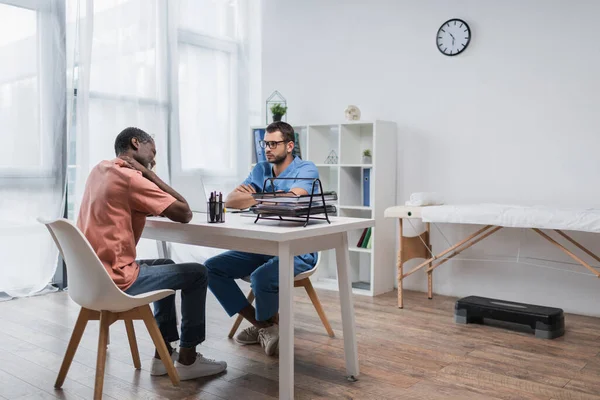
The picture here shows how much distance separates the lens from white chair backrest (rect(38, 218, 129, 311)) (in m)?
2.11

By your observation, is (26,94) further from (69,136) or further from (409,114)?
(409,114)

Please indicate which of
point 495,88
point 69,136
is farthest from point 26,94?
point 495,88

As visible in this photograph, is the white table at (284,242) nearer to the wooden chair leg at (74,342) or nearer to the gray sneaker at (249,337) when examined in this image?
the wooden chair leg at (74,342)

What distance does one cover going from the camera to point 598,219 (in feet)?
10.1

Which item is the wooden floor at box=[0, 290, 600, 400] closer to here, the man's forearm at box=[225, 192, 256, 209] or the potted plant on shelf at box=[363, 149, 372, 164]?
the man's forearm at box=[225, 192, 256, 209]

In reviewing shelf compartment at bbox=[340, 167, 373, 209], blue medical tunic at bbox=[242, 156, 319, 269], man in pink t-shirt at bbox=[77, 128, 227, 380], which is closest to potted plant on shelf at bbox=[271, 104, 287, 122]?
shelf compartment at bbox=[340, 167, 373, 209]

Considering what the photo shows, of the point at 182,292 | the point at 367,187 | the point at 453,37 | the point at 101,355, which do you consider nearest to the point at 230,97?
the point at 367,187

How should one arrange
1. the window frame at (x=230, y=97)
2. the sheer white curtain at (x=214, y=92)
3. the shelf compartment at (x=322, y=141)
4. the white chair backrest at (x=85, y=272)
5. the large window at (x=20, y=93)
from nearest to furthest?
the white chair backrest at (x=85, y=272), the large window at (x=20, y=93), the shelf compartment at (x=322, y=141), the window frame at (x=230, y=97), the sheer white curtain at (x=214, y=92)

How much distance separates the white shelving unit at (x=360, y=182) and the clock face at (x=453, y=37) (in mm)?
686

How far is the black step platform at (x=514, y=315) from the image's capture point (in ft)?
10.7

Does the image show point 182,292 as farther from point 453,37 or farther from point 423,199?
point 453,37

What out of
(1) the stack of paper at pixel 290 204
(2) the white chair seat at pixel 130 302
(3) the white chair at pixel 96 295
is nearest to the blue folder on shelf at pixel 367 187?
(1) the stack of paper at pixel 290 204

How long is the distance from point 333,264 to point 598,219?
2.29m

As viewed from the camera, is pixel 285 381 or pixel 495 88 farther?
pixel 495 88
